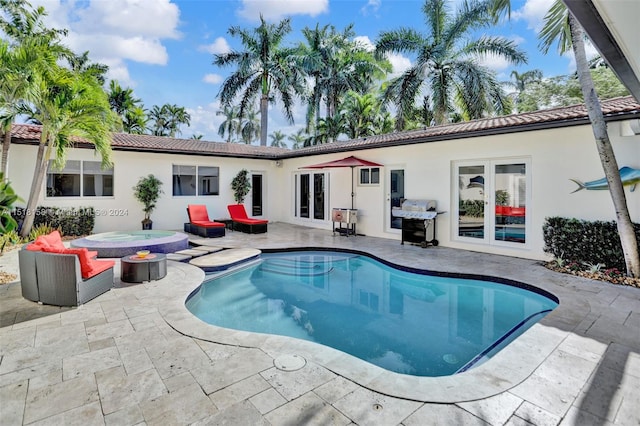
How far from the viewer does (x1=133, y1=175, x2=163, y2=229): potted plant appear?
532 inches

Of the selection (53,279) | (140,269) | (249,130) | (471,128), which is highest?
(249,130)

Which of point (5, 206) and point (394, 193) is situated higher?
point (394, 193)

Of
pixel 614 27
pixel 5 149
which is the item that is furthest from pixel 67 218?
pixel 614 27

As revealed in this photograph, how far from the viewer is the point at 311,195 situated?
15953 mm

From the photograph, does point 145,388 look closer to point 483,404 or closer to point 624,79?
point 483,404

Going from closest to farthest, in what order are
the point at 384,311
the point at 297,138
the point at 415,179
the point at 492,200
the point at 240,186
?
the point at 384,311
the point at 492,200
the point at 415,179
the point at 240,186
the point at 297,138

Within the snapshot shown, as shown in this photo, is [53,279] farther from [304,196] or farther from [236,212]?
[304,196]

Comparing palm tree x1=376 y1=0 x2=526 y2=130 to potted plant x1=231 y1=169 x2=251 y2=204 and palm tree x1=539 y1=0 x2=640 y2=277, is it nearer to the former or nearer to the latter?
potted plant x1=231 y1=169 x2=251 y2=204

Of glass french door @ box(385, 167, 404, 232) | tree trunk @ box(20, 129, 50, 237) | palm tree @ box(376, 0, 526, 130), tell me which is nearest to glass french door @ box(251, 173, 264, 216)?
glass french door @ box(385, 167, 404, 232)

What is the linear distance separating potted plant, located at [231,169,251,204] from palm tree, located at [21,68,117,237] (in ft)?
18.9

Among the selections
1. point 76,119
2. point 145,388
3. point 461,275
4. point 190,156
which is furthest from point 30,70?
point 461,275

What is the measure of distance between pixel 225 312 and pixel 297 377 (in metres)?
3.05

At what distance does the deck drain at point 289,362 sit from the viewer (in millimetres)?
3553

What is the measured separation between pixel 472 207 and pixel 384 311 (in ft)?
18.1
